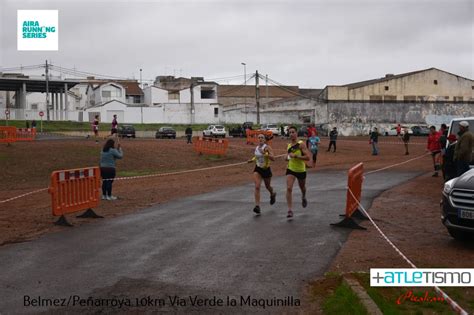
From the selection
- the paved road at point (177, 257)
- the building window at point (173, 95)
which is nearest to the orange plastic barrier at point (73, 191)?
the paved road at point (177, 257)

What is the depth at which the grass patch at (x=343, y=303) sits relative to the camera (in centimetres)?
548

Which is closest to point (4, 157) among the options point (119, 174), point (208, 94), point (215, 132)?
point (119, 174)

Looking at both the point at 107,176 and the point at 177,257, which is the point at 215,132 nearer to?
the point at 107,176

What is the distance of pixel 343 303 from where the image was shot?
570cm

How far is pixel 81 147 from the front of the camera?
2959 cm

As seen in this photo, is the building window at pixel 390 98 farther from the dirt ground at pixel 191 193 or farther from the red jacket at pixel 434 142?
the red jacket at pixel 434 142

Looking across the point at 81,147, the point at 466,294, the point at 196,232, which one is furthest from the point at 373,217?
the point at 81,147

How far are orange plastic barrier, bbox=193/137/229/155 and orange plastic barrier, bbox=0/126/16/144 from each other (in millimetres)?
10045

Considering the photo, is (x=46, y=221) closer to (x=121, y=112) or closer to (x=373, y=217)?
(x=373, y=217)

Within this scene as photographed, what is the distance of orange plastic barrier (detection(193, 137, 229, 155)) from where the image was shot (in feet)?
102

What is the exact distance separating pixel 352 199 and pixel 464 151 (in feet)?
12.3

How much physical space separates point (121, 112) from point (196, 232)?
2759 inches

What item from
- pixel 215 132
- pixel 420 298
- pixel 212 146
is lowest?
pixel 420 298

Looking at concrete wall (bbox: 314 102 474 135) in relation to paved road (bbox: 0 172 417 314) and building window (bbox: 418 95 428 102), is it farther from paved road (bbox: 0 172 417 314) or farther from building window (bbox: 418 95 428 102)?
paved road (bbox: 0 172 417 314)
